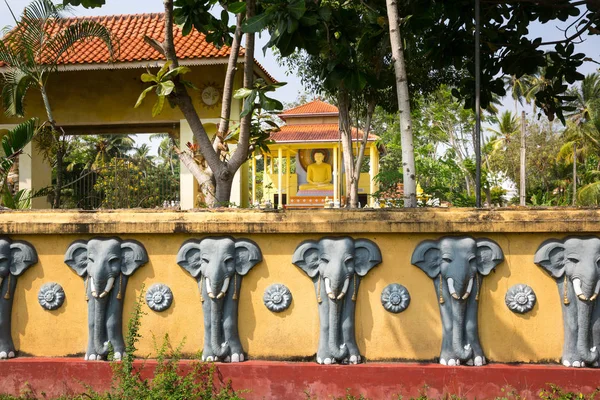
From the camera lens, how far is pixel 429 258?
3654 millimetres

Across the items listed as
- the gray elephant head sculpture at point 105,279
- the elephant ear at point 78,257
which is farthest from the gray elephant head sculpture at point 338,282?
the elephant ear at point 78,257

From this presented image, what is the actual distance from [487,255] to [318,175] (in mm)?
21590

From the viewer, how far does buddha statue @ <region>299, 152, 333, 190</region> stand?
25.0m

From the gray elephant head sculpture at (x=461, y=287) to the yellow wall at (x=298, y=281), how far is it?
Result: 63 millimetres

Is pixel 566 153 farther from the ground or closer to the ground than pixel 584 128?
closer to the ground

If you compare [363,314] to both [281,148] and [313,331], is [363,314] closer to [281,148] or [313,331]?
[313,331]

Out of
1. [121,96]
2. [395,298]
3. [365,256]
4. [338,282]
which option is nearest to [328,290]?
[338,282]

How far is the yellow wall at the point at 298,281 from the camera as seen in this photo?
11.9ft

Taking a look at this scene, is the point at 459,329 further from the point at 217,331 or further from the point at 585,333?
the point at 217,331

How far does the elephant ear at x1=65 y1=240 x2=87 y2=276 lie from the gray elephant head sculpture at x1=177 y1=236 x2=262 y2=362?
672 mm

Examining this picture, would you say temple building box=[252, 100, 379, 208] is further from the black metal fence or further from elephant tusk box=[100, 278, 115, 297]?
elephant tusk box=[100, 278, 115, 297]

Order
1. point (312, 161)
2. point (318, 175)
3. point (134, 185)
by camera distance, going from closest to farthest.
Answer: point (134, 185), point (318, 175), point (312, 161)

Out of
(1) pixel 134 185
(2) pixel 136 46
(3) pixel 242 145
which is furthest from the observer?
(2) pixel 136 46

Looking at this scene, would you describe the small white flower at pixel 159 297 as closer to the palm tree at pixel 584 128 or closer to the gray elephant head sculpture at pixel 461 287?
the gray elephant head sculpture at pixel 461 287
